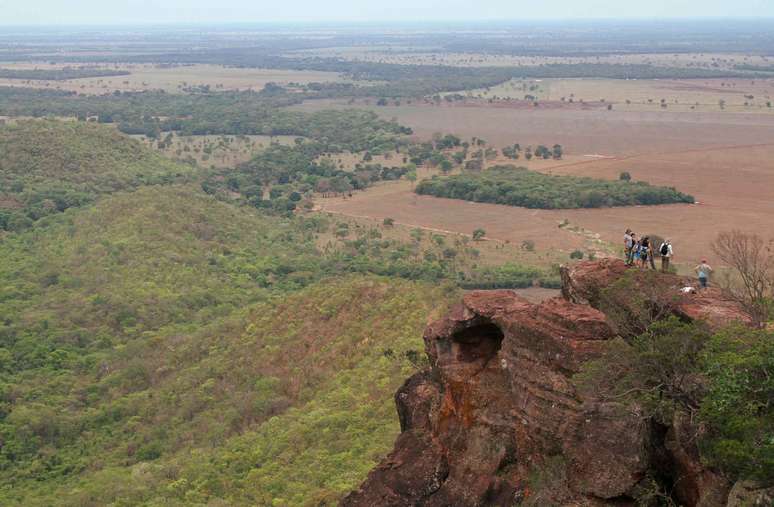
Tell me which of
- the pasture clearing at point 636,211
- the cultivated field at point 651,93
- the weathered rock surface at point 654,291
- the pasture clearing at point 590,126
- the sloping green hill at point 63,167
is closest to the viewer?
the weathered rock surface at point 654,291

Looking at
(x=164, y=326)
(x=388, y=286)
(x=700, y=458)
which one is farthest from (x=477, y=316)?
(x=164, y=326)

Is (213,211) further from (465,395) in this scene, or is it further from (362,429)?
(465,395)

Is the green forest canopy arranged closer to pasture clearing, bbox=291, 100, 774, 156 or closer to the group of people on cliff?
pasture clearing, bbox=291, 100, 774, 156

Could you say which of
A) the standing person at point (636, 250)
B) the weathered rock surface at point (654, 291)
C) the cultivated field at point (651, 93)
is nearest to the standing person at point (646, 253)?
the standing person at point (636, 250)

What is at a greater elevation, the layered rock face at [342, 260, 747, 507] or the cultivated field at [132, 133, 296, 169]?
the layered rock face at [342, 260, 747, 507]

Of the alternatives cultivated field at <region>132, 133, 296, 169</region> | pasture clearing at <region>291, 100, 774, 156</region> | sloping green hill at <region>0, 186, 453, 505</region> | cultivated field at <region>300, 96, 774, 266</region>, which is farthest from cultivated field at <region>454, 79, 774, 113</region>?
sloping green hill at <region>0, 186, 453, 505</region>

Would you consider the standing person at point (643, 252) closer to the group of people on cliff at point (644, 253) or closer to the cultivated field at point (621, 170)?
the group of people on cliff at point (644, 253)
